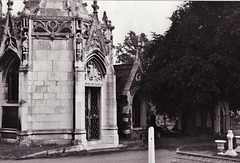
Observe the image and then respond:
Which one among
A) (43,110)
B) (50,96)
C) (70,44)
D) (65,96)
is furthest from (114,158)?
(70,44)

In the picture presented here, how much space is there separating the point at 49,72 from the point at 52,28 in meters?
2.16

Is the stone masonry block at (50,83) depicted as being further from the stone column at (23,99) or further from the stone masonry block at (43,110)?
the stone masonry block at (43,110)

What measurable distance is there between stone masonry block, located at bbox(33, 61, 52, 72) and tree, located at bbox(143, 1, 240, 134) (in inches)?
328

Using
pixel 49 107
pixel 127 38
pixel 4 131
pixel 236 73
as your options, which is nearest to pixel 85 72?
pixel 49 107

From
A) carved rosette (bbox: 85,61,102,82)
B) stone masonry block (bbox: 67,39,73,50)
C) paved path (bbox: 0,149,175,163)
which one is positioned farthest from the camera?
carved rosette (bbox: 85,61,102,82)

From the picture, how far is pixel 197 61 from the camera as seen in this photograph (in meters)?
22.0

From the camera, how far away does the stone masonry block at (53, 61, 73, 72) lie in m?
16.4

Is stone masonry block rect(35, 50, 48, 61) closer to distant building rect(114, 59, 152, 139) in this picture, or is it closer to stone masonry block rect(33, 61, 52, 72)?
stone masonry block rect(33, 61, 52, 72)

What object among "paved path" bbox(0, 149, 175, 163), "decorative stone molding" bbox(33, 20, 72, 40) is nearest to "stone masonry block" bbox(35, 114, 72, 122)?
"paved path" bbox(0, 149, 175, 163)

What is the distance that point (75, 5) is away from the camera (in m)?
17.8

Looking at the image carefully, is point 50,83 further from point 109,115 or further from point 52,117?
point 109,115

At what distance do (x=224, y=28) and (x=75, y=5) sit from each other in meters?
9.85

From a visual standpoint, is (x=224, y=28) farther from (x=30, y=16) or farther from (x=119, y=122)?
(x=30, y=16)

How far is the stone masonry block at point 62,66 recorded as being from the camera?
645 inches
